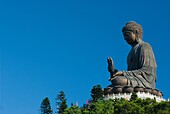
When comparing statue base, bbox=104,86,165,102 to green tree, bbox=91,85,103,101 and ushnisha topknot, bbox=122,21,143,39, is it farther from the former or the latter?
ushnisha topknot, bbox=122,21,143,39

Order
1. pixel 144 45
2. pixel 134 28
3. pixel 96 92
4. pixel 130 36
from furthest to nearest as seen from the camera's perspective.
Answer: pixel 134 28, pixel 130 36, pixel 144 45, pixel 96 92

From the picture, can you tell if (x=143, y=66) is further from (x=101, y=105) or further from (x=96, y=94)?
(x=101, y=105)

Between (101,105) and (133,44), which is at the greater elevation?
(133,44)

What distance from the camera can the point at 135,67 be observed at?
34.1 meters

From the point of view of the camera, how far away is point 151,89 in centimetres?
3089

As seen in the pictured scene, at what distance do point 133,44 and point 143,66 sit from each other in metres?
2.61

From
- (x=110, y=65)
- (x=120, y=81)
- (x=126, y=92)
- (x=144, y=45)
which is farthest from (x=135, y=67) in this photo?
(x=126, y=92)

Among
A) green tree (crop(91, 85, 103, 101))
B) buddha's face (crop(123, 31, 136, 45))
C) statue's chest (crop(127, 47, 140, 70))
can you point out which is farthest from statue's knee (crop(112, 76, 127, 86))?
buddha's face (crop(123, 31, 136, 45))

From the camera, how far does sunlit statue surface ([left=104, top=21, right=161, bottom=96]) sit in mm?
30844

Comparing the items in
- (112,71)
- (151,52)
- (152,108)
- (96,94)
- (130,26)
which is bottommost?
(152,108)

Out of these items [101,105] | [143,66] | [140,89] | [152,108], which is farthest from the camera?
[143,66]

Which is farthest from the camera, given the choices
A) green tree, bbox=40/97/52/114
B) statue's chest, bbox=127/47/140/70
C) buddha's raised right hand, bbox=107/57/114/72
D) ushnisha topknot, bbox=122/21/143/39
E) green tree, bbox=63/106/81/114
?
ushnisha topknot, bbox=122/21/143/39

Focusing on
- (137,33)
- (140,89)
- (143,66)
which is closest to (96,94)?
(140,89)

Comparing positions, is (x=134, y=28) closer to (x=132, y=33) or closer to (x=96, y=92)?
(x=132, y=33)
